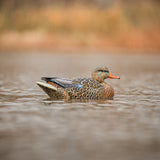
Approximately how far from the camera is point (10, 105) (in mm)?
11328

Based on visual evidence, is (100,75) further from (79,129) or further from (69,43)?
(69,43)

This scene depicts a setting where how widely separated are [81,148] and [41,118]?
259 cm

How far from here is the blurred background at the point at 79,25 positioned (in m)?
71.3

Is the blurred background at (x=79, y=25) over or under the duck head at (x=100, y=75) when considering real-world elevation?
over

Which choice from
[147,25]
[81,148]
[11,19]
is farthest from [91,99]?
[11,19]

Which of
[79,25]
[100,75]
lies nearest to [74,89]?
[100,75]

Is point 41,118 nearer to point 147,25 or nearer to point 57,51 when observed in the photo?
point 57,51

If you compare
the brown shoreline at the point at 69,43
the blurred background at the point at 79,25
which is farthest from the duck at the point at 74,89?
the blurred background at the point at 79,25

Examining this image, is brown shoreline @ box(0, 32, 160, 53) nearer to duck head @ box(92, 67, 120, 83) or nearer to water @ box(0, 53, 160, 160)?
duck head @ box(92, 67, 120, 83)

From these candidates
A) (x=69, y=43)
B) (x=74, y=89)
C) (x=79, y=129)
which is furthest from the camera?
(x=69, y=43)

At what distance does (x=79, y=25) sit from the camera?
3255 inches

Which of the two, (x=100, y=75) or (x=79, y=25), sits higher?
(x=79, y=25)

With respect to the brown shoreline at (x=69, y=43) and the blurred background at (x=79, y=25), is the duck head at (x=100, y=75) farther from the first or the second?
the blurred background at (x=79, y=25)

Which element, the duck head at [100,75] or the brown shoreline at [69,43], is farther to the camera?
the brown shoreline at [69,43]
